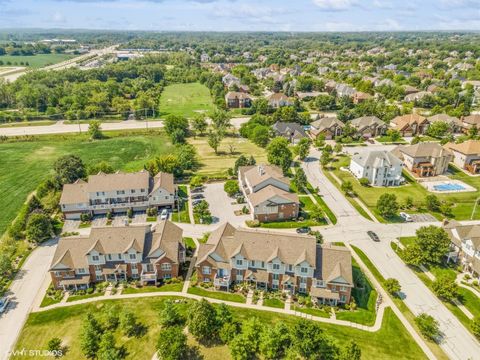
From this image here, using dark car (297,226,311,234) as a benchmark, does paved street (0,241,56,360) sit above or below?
below

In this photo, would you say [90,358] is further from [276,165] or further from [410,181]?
[410,181]

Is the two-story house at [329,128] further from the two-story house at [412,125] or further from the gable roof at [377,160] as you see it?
the gable roof at [377,160]

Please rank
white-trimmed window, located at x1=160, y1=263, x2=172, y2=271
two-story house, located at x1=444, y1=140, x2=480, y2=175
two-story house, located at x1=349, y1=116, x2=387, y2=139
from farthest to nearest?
two-story house, located at x1=349, y1=116, x2=387, y2=139 → two-story house, located at x1=444, y1=140, x2=480, y2=175 → white-trimmed window, located at x1=160, y1=263, x2=172, y2=271

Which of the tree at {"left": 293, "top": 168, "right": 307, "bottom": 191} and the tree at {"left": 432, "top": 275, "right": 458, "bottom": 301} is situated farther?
the tree at {"left": 293, "top": 168, "right": 307, "bottom": 191}

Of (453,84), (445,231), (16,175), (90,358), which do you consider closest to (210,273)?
(90,358)

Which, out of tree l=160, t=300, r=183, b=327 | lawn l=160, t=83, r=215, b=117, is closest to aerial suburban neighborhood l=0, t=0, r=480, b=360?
tree l=160, t=300, r=183, b=327

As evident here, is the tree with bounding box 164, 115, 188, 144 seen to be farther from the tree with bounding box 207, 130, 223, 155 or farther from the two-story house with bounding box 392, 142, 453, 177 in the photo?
the two-story house with bounding box 392, 142, 453, 177

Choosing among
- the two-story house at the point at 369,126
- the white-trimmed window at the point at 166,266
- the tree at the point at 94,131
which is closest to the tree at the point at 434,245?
the white-trimmed window at the point at 166,266
